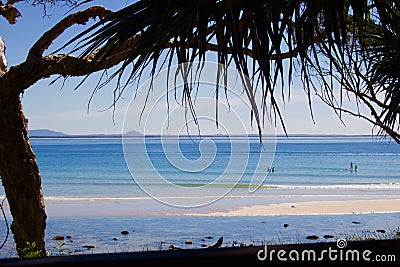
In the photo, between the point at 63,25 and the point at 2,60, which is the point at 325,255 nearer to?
the point at 63,25

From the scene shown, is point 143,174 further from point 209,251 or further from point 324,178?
point 209,251

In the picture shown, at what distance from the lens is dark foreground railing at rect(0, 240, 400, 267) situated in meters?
1.00

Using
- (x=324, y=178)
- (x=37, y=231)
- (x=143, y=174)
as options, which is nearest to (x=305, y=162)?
(x=324, y=178)

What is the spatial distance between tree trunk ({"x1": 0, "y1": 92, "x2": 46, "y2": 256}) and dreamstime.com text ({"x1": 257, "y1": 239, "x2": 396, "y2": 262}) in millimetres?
3836

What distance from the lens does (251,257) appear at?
1.01 m

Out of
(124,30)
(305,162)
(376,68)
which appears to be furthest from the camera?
(305,162)

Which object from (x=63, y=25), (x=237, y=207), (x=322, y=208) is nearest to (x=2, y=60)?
(x=63, y=25)

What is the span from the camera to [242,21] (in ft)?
4.68

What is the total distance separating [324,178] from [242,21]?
1027 inches

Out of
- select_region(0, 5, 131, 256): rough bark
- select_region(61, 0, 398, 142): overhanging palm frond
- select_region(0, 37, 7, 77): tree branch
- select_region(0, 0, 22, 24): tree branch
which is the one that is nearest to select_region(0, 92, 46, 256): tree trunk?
select_region(0, 5, 131, 256): rough bark

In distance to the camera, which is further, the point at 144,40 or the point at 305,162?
the point at 305,162

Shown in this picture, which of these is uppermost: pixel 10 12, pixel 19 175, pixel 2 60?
pixel 10 12

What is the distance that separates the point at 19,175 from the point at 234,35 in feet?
12.2

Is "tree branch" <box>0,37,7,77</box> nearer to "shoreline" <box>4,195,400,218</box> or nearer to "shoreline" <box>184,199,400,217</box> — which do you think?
"shoreline" <box>4,195,400,218</box>
